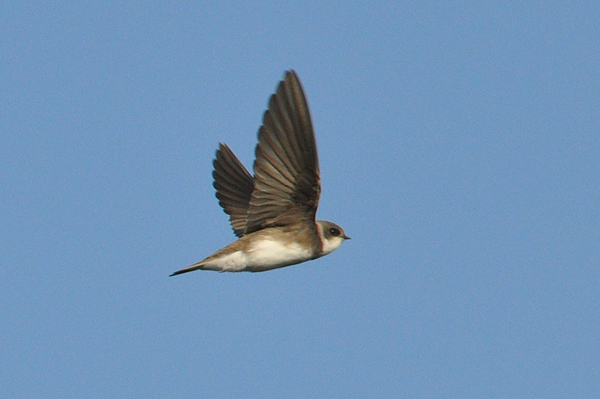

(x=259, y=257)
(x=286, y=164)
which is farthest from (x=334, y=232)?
(x=286, y=164)

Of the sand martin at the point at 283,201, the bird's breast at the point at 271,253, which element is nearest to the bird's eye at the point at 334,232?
the sand martin at the point at 283,201

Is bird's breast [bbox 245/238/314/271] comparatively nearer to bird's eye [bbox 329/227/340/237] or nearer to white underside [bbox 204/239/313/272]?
white underside [bbox 204/239/313/272]

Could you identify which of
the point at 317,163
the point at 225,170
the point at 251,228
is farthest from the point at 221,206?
the point at 317,163

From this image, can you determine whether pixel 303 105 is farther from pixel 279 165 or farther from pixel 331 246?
pixel 331 246

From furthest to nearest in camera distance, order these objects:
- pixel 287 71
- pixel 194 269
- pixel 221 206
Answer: pixel 221 206 < pixel 194 269 < pixel 287 71

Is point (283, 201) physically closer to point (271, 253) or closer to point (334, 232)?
point (271, 253)

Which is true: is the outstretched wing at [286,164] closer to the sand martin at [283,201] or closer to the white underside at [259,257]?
the sand martin at [283,201]
